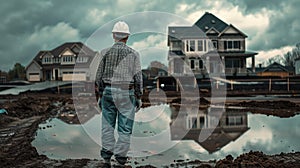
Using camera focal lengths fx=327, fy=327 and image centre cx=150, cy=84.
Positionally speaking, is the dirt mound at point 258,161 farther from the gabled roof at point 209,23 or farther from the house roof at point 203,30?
the gabled roof at point 209,23

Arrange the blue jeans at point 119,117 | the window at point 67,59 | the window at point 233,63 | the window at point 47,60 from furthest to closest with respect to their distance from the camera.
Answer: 1. the window at point 47,60
2. the window at point 67,59
3. the window at point 233,63
4. the blue jeans at point 119,117

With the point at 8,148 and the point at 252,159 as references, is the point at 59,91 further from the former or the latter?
the point at 252,159

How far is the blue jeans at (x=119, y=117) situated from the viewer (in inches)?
174

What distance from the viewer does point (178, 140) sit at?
286 inches

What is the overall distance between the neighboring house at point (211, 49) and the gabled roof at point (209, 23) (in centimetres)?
40

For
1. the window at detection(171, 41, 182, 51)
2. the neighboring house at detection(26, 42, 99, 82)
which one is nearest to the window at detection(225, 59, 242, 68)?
the window at detection(171, 41, 182, 51)

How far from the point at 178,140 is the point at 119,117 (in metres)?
3.04

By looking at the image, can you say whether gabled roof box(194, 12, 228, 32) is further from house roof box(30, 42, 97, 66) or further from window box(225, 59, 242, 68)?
house roof box(30, 42, 97, 66)

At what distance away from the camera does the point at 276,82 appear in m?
30.3

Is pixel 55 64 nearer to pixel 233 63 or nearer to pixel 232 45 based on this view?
pixel 232 45

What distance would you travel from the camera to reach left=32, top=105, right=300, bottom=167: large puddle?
19.2ft

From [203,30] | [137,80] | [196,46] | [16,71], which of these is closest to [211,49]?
[196,46]

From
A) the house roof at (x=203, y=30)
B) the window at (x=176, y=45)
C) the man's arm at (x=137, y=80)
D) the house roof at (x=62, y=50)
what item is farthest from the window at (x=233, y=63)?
the man's arm at (x=137, y=80)

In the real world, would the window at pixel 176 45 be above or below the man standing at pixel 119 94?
above
